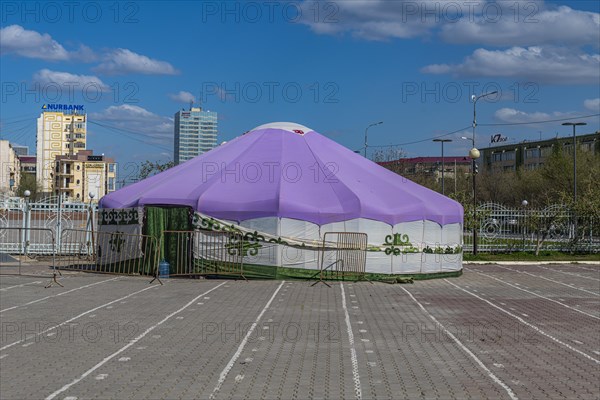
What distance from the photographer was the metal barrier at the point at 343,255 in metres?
20.5

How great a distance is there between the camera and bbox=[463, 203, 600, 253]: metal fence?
31.8 meters

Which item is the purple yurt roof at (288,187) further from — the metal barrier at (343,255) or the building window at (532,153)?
the building window at (532,153)

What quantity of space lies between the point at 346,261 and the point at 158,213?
19.3 ft

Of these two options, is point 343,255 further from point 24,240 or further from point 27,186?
point 27,186

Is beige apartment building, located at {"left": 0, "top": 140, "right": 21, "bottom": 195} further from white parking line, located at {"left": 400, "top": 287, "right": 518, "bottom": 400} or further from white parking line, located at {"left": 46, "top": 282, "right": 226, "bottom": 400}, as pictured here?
white parking line, located at {"left": 400, "top": 287, "right": 518, "bottom": 400}

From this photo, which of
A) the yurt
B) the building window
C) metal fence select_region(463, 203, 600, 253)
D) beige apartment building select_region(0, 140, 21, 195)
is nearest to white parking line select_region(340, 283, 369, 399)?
the yurt

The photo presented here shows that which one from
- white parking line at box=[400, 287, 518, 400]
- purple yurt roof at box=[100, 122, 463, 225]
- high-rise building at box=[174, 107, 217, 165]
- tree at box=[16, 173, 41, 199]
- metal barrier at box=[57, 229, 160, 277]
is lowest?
white parking line at box=[400, 287, 518, 400]

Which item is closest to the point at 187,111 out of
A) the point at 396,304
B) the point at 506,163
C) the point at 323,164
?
the point at 506,163

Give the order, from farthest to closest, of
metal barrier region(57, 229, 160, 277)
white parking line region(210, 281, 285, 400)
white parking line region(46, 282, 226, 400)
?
metal barrier region(57, 229, 160, 277)
white parking line region(210, 281, 285, 400)
white parking line region(46, 282, 226, 400)

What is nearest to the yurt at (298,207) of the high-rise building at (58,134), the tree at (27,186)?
the tree at (27,186)

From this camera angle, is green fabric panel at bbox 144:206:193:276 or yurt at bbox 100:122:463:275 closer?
yurt at bbox 100:122:463:275

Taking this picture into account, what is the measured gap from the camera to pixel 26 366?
29.4ft

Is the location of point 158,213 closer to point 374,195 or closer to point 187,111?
point 374,195

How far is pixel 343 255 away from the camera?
20.5 meters
